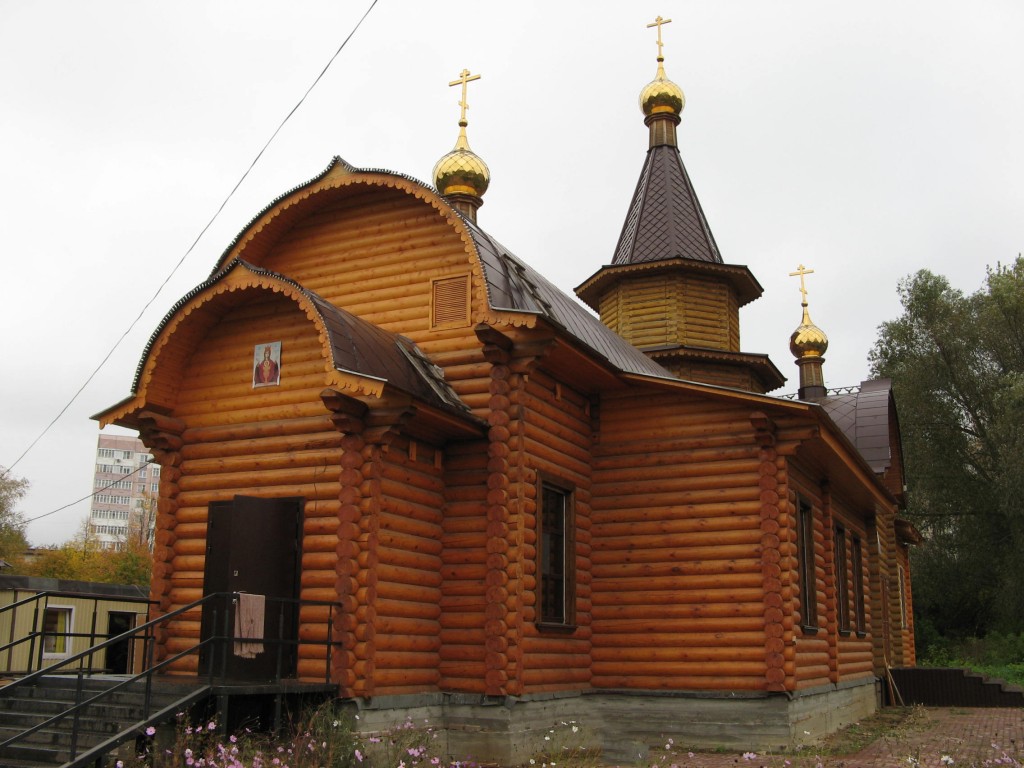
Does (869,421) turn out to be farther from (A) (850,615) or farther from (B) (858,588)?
(A) (850,615)

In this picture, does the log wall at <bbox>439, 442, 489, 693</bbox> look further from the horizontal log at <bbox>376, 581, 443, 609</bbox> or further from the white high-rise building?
the white high-rise building

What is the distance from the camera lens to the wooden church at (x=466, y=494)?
9.92 metres

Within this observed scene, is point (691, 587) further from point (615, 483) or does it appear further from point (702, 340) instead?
point (702, 340)

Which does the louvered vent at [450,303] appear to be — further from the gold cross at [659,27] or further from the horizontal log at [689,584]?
the gold cross at [659,27]

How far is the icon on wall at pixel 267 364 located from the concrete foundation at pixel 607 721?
3484mm

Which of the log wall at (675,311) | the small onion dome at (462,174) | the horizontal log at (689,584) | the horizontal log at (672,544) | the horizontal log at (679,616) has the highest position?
the small onion dome at (462,174)

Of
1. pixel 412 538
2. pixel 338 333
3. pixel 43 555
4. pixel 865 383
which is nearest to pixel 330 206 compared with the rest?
pixel 338 333

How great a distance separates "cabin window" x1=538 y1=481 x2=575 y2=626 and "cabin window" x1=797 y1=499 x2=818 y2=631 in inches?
128

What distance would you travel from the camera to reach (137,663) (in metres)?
13.0

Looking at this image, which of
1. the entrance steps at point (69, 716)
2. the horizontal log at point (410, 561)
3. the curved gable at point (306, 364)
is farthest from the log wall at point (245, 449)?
the entrance steps at point (69, 716)

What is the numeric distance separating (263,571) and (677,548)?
16.0 feet

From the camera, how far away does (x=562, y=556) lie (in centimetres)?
1183

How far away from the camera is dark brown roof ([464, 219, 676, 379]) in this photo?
11.3 m

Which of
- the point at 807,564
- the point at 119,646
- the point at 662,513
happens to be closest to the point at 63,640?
the point at 119,646
